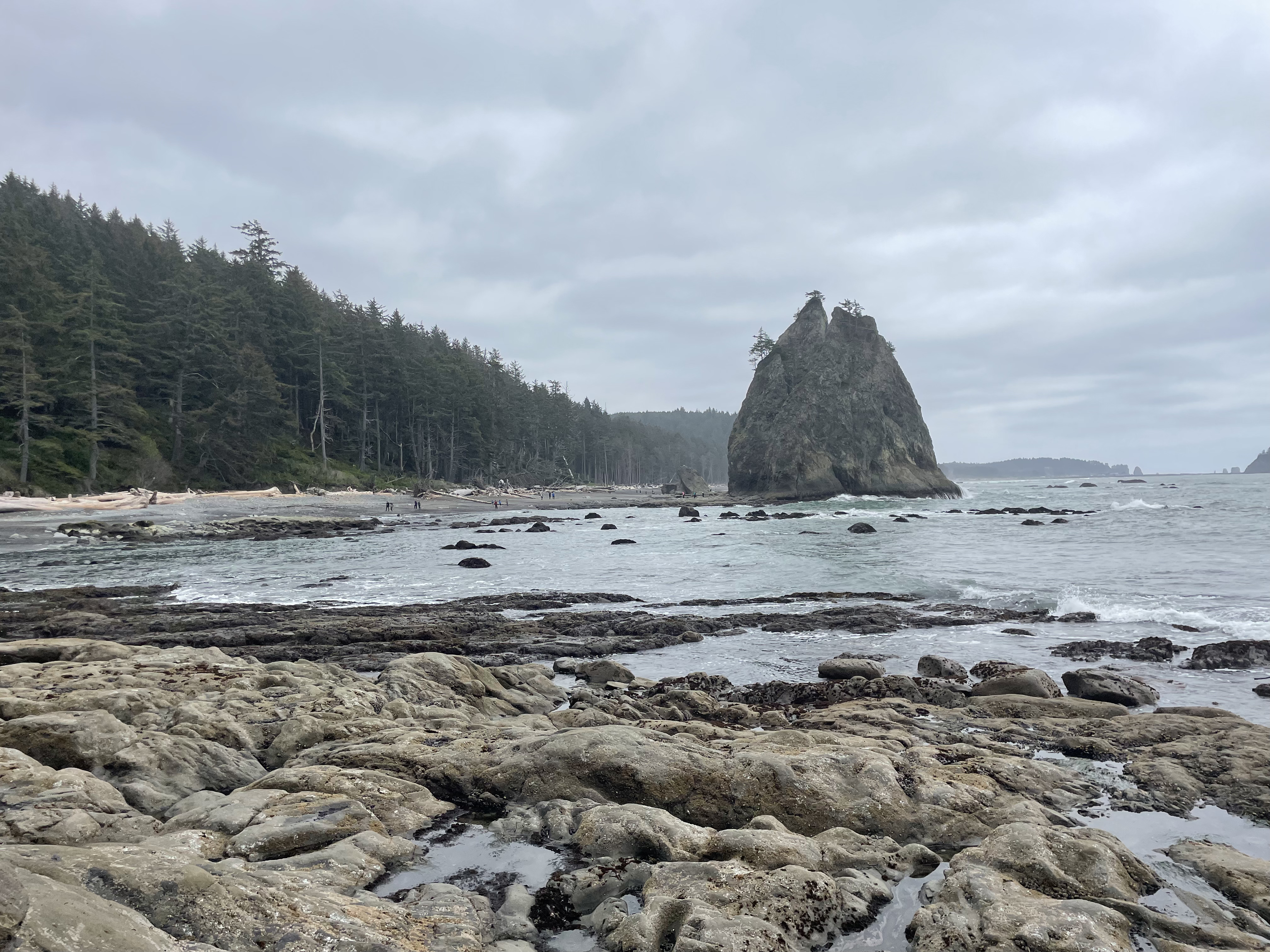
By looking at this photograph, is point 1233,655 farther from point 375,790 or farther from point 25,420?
point 25,420

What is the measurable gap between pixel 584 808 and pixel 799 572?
71.2 ft

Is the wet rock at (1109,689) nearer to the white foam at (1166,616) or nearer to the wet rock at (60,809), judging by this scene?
the white foam at (1166,616)

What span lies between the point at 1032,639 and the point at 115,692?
55.5 ft

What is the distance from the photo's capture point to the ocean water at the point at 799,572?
1430 centimetres

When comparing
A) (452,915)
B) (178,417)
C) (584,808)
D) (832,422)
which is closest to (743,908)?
(452,915)

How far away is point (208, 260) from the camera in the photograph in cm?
8106

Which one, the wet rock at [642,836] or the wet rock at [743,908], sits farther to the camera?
the wet rock at [642,836]

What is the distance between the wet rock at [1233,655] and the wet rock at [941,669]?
4.60m

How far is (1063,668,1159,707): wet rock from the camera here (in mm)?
10391

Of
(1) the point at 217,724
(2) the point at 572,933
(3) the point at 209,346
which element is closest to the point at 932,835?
(2) the point at 572,933

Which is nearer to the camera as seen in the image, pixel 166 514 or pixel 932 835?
pixel 932 835

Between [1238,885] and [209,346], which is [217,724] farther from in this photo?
[209,346]

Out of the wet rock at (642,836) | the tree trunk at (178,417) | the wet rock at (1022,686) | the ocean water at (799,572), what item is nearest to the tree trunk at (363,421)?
the tree trunk at (178,417)

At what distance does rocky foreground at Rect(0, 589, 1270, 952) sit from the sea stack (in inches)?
3346
